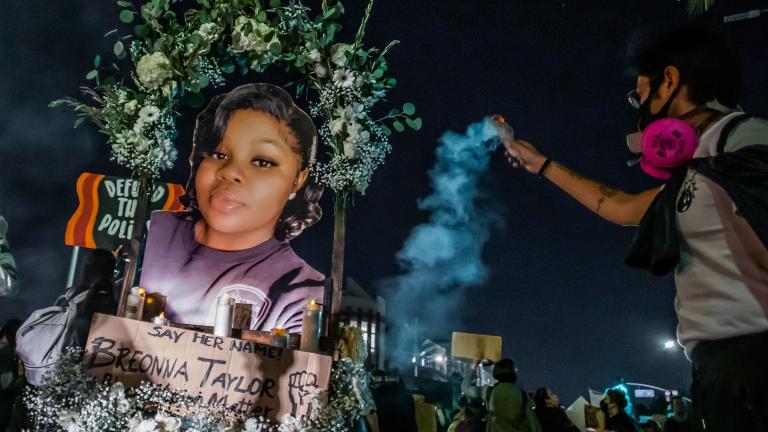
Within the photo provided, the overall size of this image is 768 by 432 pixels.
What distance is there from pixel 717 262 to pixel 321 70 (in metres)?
4.16

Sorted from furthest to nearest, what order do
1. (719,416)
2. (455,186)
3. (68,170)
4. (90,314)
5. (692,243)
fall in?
(455,186) < (68,170) < (90,314) < (692,243) < (719,416)

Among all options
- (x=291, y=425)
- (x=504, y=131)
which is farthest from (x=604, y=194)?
(x=291, y=425)

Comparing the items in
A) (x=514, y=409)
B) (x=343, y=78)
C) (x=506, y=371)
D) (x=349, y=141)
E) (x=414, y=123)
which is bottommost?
(x=514, y=409)

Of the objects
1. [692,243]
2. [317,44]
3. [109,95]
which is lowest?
[692,243]

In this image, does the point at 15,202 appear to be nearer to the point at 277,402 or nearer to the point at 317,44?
the point at 317,44


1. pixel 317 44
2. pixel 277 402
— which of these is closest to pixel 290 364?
pixel 277 402

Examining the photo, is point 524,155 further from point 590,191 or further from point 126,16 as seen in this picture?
point 126,16

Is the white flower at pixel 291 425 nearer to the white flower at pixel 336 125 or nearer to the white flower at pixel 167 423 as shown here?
the white flower at pixel 167 423

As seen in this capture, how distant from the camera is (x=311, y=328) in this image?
14.5 ft

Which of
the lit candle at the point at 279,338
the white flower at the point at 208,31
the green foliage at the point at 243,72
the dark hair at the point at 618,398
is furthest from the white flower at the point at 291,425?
the dark hair at the point at 618,398

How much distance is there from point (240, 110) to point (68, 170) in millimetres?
5791

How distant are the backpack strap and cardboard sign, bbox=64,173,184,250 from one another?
7380 mm

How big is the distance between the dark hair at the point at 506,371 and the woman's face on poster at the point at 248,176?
10.7 feet

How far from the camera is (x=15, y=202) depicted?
9.48 m
